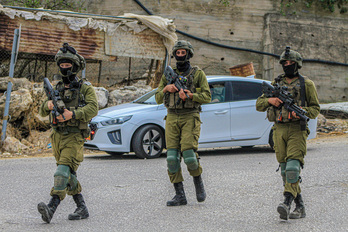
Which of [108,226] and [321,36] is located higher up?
[321,36]

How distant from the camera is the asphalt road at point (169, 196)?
14.6 feet

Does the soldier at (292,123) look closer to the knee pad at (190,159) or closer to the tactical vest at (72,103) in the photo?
the knee pad at (190,159)

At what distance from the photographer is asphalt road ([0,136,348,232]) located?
4453 mm

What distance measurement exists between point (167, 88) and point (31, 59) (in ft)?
33.5

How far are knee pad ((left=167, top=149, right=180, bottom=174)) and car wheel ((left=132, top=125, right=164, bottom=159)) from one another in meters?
3.75

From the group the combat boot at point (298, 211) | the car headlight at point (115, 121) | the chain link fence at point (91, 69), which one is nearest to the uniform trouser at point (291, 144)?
the combat boot at point (298, 211)

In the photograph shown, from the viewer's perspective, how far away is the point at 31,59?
47.3ft

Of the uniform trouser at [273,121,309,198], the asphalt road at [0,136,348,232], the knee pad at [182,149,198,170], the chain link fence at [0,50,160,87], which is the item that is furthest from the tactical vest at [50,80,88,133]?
the chain link fence at [0,50,160,87]

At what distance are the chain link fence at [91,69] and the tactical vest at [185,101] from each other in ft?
29.3

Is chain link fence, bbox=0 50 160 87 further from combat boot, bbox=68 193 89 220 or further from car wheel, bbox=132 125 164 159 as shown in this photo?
combat boot, bbox=68 193 89 220

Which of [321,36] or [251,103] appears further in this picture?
[321,36]

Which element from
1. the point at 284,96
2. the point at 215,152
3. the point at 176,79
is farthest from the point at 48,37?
the point at 284,96

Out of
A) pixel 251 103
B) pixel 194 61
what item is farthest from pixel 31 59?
pixel 251 103

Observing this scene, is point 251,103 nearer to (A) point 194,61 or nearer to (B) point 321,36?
(A) point 194,61
